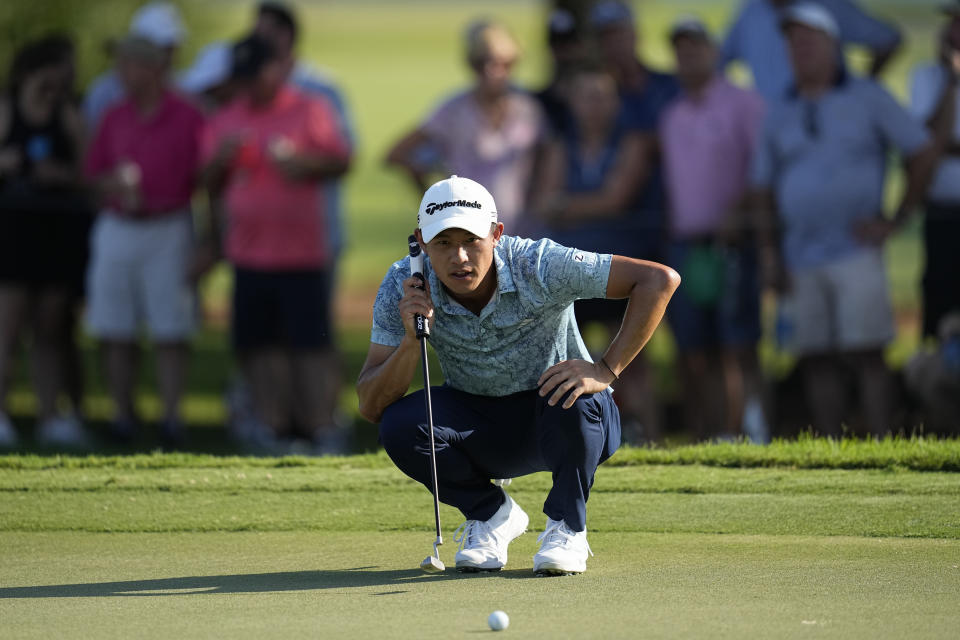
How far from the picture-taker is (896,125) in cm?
816

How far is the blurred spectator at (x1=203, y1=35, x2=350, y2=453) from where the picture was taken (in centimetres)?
902

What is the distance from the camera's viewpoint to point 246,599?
14.9 ft

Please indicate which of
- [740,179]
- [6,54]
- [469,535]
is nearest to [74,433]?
[740,179]

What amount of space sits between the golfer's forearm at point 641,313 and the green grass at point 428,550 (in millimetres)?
648

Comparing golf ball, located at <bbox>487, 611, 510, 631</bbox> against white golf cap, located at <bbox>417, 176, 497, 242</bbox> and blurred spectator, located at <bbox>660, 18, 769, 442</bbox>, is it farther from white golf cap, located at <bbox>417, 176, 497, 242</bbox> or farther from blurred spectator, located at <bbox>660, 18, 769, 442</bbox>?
blurred spectator, located at <bbox>660, 18, 769, 442</bbox>

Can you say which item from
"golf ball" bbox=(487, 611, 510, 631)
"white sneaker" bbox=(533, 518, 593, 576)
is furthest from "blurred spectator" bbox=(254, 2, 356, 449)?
"golf ball" bbox=(487, 611, 510, 631)

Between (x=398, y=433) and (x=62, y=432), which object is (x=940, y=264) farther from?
(x=62, y=432)

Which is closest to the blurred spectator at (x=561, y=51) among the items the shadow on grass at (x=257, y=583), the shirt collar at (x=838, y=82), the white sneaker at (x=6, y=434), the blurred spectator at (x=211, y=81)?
the shirt collar at (x=838, y=82)

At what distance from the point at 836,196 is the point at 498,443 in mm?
3609

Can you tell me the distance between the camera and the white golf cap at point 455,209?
4.86m

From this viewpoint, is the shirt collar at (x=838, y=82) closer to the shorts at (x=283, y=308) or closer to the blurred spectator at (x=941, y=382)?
the blurred spectator at (x=941, y=382)

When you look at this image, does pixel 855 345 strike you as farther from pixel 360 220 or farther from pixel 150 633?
pixel 360 220

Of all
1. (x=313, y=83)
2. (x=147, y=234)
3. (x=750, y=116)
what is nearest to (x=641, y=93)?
(x=750, y=116)

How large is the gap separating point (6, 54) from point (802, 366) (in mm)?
9227
